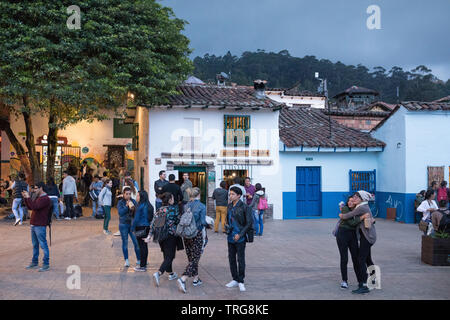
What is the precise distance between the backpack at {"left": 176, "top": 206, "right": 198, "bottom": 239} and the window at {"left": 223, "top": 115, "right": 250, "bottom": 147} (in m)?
10.6

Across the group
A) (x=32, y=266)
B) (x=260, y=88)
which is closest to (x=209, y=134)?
(x=260, y=88)

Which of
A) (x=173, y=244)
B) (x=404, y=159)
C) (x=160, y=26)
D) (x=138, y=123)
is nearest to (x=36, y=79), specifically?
(x=160, y=26)

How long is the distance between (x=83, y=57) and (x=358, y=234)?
1143 cm

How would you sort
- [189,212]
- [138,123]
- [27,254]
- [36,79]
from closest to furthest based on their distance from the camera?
[189,212] < [27,254] < [36,79] < [138,123]

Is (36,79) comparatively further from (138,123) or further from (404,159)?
(404,159)

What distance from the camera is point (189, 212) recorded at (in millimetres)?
7156

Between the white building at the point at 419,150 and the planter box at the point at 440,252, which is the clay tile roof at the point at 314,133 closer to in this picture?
the white building at the point at 419,150

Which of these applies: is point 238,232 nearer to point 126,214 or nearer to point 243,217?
point 243,217

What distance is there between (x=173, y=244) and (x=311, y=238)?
22.0 ft

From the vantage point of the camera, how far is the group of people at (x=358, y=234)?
23.2 ft

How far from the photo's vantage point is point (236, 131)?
17.7m

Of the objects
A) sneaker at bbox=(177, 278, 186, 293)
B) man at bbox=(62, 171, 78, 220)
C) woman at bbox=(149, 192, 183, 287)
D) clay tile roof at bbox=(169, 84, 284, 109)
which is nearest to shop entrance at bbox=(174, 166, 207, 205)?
clay tile roof at bbox=(169, 84, 284, 109)

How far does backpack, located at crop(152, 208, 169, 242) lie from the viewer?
7.30 meters

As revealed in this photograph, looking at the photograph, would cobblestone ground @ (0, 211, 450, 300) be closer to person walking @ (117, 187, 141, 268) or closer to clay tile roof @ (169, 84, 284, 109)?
person walking @ (117, 187, 141, 268)
